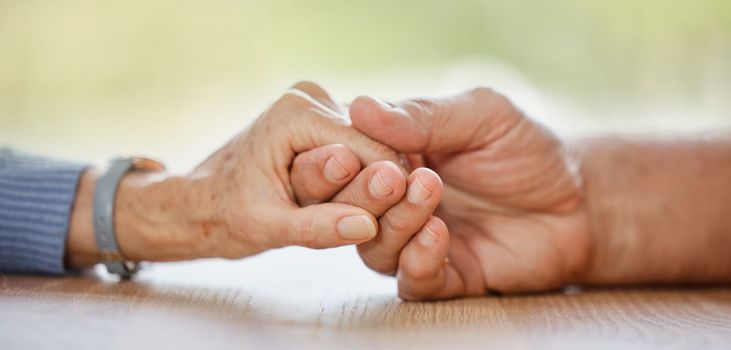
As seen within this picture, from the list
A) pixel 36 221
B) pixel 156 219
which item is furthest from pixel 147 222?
pixel 36 221

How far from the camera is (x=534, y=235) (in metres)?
1.05

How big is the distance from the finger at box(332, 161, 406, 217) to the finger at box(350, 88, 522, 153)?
0.07 metres

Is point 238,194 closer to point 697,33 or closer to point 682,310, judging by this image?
point 682,310

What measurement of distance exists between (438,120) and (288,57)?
6.40 ft

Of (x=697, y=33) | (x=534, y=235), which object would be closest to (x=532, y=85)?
(x=697, y=33)

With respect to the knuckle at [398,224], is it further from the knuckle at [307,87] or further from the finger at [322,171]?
the knuckle at [307,87]

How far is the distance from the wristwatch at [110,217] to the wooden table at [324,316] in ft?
0.10

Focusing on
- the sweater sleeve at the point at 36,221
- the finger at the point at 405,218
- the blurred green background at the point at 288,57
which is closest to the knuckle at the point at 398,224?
the finger at the point at 405,218

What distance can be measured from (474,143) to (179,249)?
0.39 metres

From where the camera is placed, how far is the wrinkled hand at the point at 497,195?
96cm

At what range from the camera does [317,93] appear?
39.4 inches

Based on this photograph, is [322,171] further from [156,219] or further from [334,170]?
[156,219]

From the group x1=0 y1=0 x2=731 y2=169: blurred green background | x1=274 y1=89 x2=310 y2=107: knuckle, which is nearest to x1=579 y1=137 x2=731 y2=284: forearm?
x1=274 y1=89 x2=310 y2=107: knuckle

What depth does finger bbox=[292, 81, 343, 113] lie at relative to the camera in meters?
0.99
